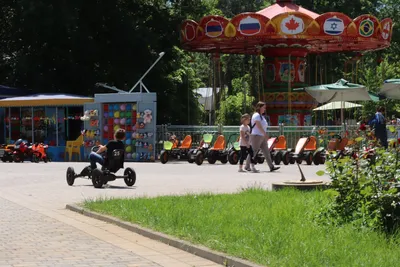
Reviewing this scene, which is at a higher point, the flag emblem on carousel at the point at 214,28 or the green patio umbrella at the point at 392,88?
the flag emblem on carousel at the point at 214,28

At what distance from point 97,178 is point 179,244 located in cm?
784

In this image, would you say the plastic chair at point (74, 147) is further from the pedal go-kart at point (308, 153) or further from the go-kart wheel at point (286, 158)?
the pedal go-kart at point (308, 153)

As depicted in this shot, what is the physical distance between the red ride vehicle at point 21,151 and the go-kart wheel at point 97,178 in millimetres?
16248

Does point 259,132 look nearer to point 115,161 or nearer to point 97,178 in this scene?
point 115,161

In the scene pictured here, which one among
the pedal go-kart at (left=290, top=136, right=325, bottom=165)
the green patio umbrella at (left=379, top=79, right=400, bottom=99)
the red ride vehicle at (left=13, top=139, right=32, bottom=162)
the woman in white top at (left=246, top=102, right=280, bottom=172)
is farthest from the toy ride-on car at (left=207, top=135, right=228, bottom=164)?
the green patio umbrella at (left=379, top=79, right=400, bottom=99)

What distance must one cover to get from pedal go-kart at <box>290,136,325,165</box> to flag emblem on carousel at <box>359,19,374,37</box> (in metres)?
11.2

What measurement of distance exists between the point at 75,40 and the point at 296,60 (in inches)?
473

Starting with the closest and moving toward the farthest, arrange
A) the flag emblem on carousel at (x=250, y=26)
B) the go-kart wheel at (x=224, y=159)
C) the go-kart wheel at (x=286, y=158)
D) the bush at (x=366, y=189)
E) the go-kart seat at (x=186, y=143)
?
the bush at (x=366, y=189) → the go-kart wheel at (x=286, y=158) → the go-kart wheel at (x=224, y=159) → the go-kart seat at (x=186, y=143) → the flag emblem on carousel at (x=250, y=26)

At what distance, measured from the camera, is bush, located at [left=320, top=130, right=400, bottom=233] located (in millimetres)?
8734

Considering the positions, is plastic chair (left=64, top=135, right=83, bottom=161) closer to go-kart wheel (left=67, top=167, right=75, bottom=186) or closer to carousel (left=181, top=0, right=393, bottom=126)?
carousel (left=181, top=0, right=393, bottom=126)

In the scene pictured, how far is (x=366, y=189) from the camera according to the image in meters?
9.00

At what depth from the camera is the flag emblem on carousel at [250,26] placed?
3562 cm

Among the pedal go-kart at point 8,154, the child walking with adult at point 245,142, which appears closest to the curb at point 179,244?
the child walking with adult at point 245,142

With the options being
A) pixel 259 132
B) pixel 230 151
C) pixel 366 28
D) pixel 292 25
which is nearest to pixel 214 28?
pixel 292 25
